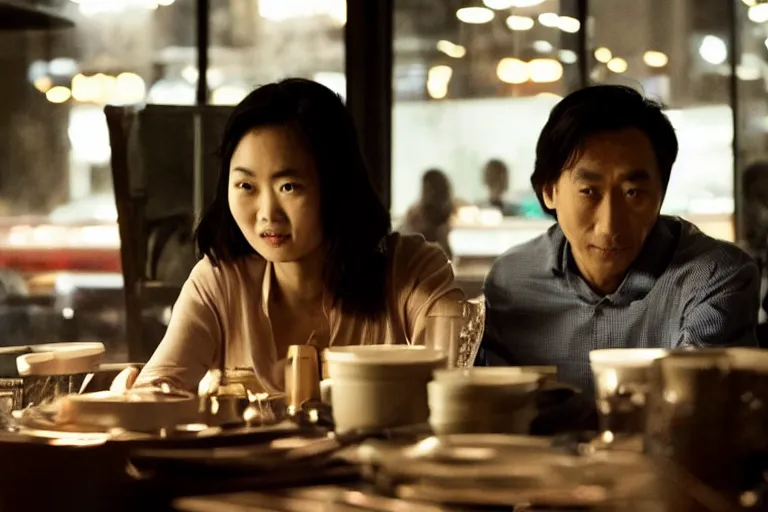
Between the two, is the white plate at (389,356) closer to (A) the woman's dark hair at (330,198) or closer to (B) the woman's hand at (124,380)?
(B) the woman's hand at (124,380)

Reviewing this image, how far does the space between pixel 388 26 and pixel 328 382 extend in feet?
10.3

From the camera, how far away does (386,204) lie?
393 centimetres

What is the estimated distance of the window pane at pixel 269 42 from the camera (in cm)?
420

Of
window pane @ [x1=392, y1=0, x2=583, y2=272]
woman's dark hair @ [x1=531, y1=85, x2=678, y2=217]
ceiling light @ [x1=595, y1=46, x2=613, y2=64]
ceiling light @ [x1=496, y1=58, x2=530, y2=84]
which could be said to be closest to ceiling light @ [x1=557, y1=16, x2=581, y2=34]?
window pane @ [x1=392, y1=0, x2=583, y2=272]

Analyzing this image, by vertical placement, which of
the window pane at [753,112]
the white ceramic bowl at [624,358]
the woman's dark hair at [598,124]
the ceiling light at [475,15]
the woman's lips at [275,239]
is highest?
the ceiling light at [475,15]

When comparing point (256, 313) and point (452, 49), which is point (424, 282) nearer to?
point (256, 313)

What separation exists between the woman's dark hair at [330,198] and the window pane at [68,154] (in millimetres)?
2847

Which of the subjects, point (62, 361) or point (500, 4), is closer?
point (62, 361)

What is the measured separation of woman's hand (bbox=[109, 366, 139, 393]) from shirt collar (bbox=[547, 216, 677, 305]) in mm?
835

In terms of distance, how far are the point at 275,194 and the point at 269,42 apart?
124 inches

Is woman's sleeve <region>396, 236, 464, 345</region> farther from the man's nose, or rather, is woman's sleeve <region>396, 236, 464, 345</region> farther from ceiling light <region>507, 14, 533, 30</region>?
ceiling light <region>507, 14, 533, 30</region>

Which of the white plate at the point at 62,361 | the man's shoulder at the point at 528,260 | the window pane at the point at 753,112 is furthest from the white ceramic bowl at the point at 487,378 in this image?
the window pane at the point at 753,112

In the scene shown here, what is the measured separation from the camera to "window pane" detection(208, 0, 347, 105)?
4.20 meters

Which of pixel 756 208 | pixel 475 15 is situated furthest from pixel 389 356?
pixel 475 15
